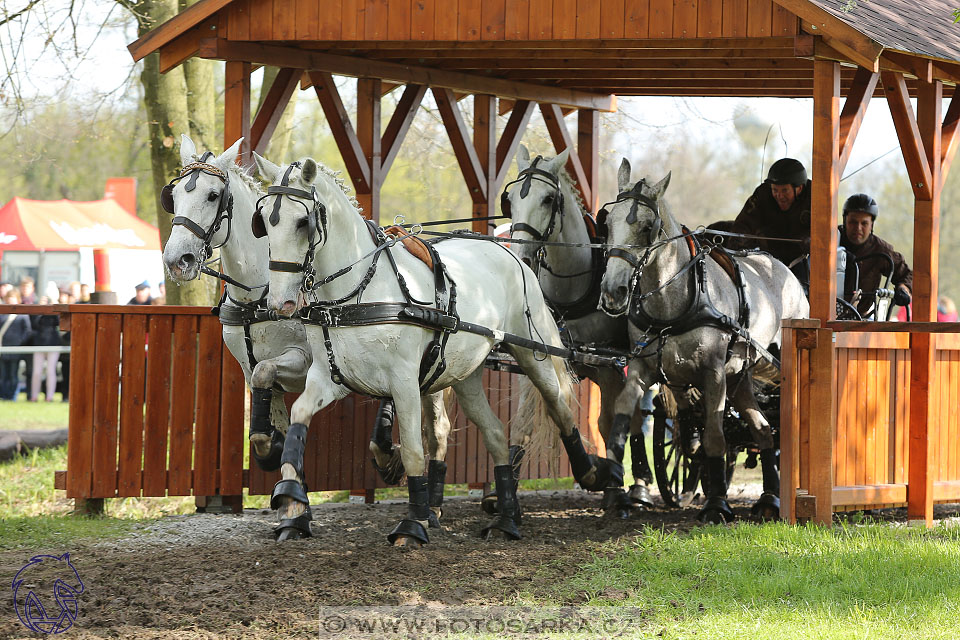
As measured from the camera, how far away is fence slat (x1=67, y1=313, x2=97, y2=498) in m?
8.57

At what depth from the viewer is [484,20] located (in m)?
8.34

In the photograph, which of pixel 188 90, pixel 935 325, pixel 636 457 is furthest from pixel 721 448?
pixel 188 90

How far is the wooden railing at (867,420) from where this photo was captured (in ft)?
26.1

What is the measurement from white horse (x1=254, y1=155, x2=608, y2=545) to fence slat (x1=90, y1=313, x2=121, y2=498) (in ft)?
6.80

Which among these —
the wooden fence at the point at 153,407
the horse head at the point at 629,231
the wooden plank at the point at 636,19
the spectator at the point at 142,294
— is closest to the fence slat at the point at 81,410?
the wooden fence at the point at 153,407

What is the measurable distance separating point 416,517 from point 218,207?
2390 millimetres

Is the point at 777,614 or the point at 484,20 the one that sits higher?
the point at 484,20

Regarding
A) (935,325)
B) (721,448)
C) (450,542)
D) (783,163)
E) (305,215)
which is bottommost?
(450,542)

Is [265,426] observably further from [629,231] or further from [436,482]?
[629,231]

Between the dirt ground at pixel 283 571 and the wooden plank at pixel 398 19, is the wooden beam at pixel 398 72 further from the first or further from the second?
the dirt ground at pixel 283 571

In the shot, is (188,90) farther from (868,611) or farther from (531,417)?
(868,611)

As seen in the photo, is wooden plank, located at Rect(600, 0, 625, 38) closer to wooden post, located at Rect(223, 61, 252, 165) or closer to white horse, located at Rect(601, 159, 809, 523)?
white horse, located at Rect(601, 159, 809, 523)

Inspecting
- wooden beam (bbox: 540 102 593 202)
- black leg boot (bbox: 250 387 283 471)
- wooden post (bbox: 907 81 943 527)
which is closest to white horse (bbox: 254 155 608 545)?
black leg boot (bbox: 250 387 283 471)

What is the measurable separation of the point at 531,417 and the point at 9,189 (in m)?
43.9
